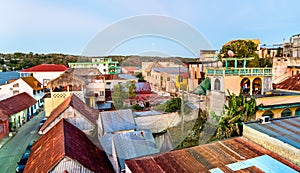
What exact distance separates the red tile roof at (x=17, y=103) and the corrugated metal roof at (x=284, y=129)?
11283 mm

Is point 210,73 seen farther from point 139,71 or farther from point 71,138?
point 71,138

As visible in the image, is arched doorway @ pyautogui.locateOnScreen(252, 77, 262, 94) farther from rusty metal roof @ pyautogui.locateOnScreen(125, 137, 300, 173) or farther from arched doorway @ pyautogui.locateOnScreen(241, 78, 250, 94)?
rusty metal roof @ pyautogui.locateOnScreen(125, 137, 300, 173)

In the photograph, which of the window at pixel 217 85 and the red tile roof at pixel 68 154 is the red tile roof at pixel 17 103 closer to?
the red tile roof at pixel 68 154

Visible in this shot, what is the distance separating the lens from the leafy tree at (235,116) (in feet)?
22.3

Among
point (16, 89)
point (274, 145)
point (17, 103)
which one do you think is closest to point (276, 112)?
point (274, 145)

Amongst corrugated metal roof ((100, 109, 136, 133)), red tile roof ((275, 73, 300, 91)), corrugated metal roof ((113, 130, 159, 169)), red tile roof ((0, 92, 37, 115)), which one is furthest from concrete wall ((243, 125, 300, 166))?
red tile roof ((0, 92, 37, 115))

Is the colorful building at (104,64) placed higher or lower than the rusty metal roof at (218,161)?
higher

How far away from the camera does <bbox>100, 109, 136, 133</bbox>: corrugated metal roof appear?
7.13 m

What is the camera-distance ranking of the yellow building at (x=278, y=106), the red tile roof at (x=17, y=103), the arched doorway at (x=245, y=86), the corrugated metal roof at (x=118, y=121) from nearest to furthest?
the corrugated metal roof at (x=118, y=121) < the yellow building at (x=278, y=106) < the arched doorway at (x=245, y=86) < the red tile roof at (x=17, y=103)

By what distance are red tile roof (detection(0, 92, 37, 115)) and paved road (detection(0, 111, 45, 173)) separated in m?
1.02

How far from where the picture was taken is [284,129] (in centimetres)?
434

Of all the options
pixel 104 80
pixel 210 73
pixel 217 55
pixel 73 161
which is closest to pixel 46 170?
pixel 73 161

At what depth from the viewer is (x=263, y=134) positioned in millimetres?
3904

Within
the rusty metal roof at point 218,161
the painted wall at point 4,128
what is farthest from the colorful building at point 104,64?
the painted wall at point 4,128
